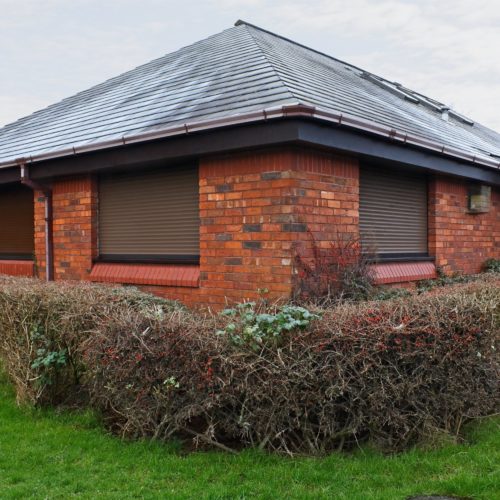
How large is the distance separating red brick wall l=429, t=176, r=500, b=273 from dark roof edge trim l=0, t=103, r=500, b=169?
71 centimetres

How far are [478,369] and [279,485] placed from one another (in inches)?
70.4

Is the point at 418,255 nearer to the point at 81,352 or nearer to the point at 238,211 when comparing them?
the point at 238,211

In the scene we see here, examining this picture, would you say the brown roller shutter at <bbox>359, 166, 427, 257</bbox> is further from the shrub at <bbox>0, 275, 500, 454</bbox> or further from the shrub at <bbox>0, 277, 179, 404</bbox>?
the shrub at <bbox>0, 277, 179, 404</bbox>

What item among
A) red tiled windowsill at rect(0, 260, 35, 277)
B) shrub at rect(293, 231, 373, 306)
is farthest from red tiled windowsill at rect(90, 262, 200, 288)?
red tiled windowsill at rect(0, 260, 35, 277)

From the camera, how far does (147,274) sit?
299 inches

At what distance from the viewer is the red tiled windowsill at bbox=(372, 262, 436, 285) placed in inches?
290

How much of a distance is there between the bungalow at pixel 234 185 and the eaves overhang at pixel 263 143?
17 mm

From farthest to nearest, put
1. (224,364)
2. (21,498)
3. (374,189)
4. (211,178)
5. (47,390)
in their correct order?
1. (374,189)
2. (211,178)
3. (47,390)
4. (224,364)
5. (21,498)

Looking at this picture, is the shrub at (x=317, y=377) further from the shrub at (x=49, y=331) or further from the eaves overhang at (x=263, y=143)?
the eaves overhang at (x=263, y=143)

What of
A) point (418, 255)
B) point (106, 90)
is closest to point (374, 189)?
point (418, 255)

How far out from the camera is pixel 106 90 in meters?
11.9

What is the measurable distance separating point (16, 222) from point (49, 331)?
5.80m

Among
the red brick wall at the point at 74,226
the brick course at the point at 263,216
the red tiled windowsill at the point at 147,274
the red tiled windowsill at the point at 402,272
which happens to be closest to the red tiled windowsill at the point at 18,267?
the red brick wall at the point at 74,226

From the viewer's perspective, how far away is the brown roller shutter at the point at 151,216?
7.29m
